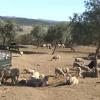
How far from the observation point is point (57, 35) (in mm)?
69688

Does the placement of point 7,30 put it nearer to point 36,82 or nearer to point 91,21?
point 91,21

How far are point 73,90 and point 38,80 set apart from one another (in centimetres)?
292

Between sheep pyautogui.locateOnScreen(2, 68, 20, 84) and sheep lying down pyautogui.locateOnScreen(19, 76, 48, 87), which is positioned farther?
sheep pyautogui.locateOnScreen(2, 68, 20, 84)

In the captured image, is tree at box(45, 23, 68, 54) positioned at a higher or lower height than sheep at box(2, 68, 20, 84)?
A: lower

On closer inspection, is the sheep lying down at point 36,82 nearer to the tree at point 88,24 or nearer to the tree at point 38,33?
the tree at point 88,24

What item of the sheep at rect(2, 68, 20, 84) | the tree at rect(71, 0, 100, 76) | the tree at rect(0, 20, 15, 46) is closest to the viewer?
the sheep at rect(2, 68, 20, 84)

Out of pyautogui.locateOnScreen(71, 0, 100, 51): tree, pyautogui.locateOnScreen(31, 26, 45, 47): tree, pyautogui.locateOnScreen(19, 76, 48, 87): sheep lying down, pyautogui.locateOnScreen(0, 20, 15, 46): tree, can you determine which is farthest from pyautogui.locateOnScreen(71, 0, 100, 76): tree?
pyautogui.locateOnScreen(31, 26, 45, 47): tree

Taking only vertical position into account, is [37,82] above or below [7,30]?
above

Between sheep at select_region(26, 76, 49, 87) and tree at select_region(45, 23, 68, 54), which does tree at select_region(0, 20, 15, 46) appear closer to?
tree at select_region(45, 23, 68, 54)

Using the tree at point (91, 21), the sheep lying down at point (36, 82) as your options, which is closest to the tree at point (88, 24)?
the tree at point (91, 21)

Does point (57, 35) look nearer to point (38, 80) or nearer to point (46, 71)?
point (46, 71)

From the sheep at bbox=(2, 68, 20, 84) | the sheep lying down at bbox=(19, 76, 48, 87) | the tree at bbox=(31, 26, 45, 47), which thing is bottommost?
the tree at bbox=(31, 26, 45, 47)

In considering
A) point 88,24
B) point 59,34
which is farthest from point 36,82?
point 59,34

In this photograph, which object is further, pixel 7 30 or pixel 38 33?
pixel 38 33
